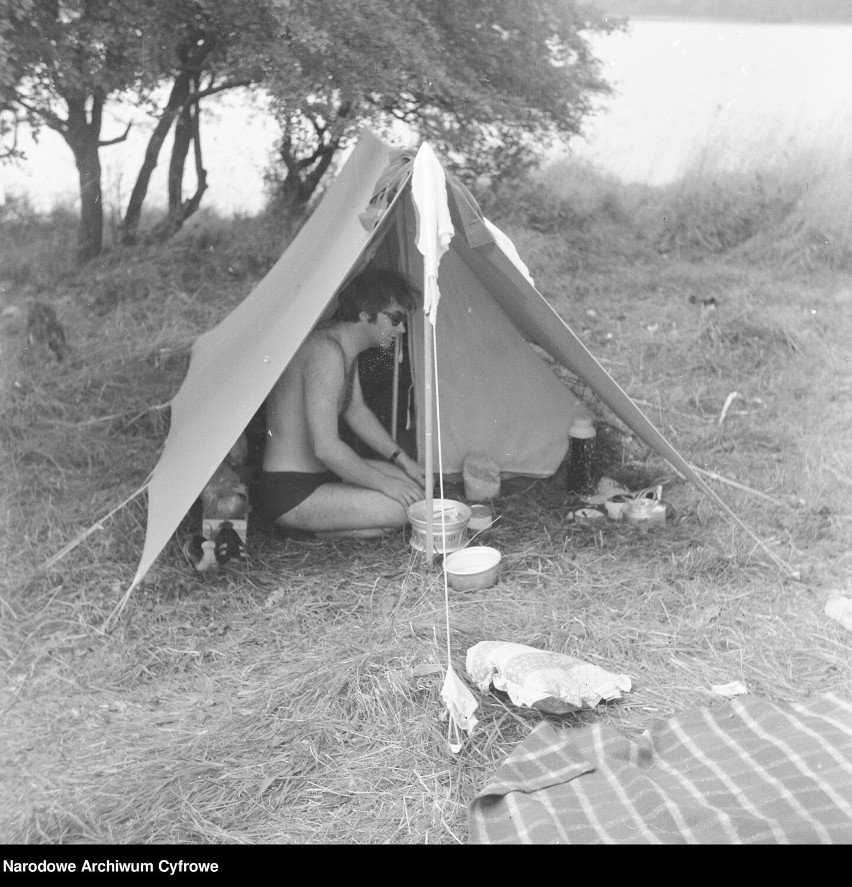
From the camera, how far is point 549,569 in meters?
2.72

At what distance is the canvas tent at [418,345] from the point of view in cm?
250

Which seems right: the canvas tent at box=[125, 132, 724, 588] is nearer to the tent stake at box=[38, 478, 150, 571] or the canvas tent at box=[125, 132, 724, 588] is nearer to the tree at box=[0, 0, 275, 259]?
the tent stake at box=[38, 478, 150, 571]

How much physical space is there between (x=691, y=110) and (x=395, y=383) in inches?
192

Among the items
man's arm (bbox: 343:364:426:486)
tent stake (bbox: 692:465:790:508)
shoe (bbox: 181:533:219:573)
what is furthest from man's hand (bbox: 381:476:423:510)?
tent stake (bbox: 692:465:790:508)

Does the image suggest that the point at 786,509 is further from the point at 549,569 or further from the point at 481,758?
the point at 481,758

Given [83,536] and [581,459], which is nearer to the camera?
[83,536]

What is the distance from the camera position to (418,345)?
319 cm

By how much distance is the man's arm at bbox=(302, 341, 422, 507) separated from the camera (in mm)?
2781

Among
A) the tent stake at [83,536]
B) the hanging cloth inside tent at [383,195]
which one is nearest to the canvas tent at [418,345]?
the hanging cloth inside tent at [383,195]

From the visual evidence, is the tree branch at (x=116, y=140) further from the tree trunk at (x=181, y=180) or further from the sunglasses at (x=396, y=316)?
the sunglasses at (x=396, y=316)

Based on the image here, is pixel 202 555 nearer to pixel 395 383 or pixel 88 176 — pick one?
pixel 395 383

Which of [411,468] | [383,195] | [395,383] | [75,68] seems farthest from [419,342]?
[75,68]

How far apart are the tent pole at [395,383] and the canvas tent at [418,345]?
7 cm

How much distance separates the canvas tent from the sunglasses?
0.18m
